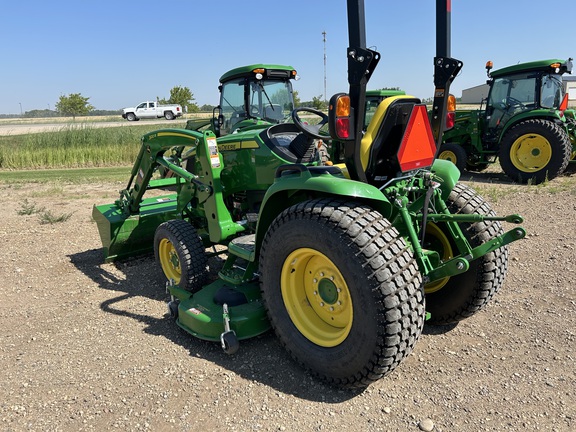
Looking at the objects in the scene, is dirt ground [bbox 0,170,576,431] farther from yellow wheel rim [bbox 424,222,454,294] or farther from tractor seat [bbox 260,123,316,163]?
tractor seat [bbox 260,123,316,163]

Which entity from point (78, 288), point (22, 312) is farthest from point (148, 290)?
point (22, 312)

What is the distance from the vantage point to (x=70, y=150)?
1473 cm

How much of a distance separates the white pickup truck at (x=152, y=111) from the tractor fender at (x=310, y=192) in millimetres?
37484

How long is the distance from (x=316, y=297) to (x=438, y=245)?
108cm

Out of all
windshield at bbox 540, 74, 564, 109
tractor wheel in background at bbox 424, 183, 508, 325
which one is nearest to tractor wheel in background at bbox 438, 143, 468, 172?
windshield at bbox 540, 74, 564, 109

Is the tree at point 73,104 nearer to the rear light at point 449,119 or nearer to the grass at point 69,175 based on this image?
the grass at point 69,175

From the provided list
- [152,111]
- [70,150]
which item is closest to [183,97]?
[152,111]

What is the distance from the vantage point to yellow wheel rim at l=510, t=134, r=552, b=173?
894cm

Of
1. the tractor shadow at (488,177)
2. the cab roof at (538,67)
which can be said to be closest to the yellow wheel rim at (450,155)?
the tractor shadow at (488,177)

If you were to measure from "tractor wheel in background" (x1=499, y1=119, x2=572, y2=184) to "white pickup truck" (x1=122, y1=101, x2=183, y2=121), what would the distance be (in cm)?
3321

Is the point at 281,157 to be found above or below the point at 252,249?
above

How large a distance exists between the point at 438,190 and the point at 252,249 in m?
1.40

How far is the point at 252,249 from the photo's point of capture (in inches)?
134

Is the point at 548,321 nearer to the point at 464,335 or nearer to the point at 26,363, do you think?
the point at 464,335
